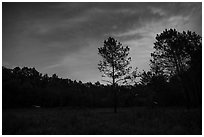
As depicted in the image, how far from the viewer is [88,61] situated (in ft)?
76.1

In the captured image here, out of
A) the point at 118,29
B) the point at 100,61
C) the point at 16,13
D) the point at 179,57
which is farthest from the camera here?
the point at 100,61

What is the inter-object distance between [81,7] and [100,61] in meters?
12.7

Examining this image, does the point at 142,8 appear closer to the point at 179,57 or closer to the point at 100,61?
the point at 179,57

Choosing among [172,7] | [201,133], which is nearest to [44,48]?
[172,7]

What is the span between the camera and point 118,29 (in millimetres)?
18125

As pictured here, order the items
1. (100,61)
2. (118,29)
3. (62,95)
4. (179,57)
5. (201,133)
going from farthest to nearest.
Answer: (62,95)
(100,61)
(179,57)
(118,29)
(201,133)

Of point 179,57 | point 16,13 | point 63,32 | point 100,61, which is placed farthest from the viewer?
point 100,61

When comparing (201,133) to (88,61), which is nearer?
(201,133)

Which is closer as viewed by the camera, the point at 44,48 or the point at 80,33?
the point at 80,33

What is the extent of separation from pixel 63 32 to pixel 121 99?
137 ft

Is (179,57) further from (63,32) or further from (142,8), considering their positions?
(63,32)

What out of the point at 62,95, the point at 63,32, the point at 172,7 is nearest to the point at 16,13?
the point at 63,32

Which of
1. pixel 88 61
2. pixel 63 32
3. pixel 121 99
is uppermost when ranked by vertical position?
pixel 63 32

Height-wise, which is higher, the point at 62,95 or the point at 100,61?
the point at 100,61
